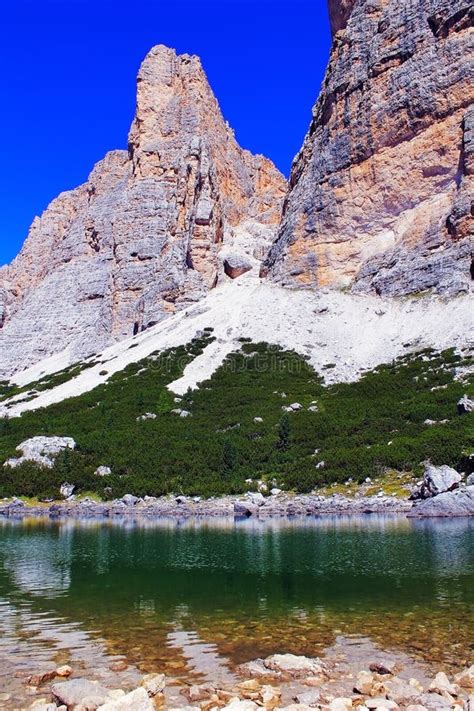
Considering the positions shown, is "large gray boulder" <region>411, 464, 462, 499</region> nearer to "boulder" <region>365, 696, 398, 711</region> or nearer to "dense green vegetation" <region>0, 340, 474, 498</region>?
"dense green vegetation" <region>0, 340, 474, 498</region>

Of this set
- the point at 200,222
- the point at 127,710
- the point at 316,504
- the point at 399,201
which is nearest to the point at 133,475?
the point at 316,504

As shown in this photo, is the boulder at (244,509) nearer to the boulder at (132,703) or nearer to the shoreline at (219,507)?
the shoreline at (219,507)

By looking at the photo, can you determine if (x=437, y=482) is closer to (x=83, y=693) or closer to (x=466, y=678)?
(x=466, y=678)

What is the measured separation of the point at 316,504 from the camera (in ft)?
94.7

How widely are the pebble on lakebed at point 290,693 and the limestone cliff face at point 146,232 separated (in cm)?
7047

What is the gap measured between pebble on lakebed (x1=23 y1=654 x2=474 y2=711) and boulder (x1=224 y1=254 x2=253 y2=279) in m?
77.5

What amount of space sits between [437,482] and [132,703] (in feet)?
72.6

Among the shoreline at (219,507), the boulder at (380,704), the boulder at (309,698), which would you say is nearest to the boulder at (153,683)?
the boulder at (309,698)

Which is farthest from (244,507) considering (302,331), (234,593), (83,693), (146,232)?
(146,232)

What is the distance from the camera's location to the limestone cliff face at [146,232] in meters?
84.8

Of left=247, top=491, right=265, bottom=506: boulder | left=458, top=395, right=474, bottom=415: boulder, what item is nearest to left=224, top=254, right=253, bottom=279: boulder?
left=458, top=395, right=474, bottom=415: boulder

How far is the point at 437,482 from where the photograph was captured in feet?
88.1

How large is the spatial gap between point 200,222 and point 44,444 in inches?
2064

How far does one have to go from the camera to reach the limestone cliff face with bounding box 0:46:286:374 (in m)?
84.8
